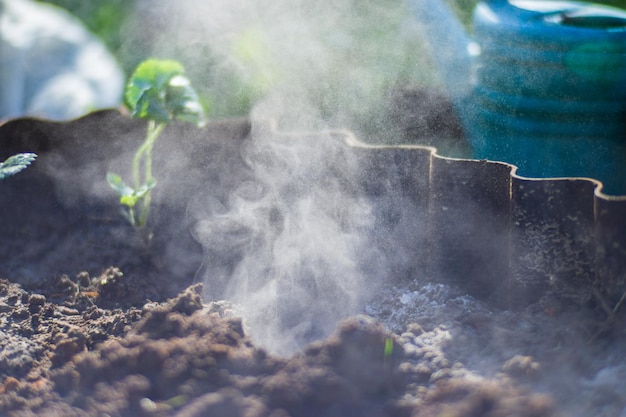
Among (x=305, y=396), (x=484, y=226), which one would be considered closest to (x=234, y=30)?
(x=484, y=226)

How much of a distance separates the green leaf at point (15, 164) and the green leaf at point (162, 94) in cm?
41

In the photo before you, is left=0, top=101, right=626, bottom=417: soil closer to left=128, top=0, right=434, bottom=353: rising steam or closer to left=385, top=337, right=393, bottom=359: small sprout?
left=385, top=337, right=393, bottom=359: small sprout

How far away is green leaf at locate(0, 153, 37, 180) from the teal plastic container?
5.95 feet

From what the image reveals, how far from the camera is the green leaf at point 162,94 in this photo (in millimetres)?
2604

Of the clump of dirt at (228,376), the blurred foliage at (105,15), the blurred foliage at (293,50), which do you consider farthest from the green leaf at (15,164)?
the blurred foliage at (105,15)

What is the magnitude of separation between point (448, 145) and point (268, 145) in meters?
1.09

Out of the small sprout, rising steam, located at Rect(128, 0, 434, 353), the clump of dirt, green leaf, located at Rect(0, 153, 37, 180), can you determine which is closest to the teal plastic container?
rising steam, located at Rect(128, 0, 434, 353)

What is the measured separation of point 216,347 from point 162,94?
1125mm

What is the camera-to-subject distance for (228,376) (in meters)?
1.82

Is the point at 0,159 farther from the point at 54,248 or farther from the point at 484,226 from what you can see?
the point at 484,226

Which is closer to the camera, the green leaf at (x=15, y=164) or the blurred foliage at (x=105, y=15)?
the green leaf at (x=15, y=164)

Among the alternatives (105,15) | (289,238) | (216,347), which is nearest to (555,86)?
(289,238)

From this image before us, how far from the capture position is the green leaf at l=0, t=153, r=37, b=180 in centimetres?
227

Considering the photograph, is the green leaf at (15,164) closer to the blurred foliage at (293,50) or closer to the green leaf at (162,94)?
the green leaf at (162,94)
